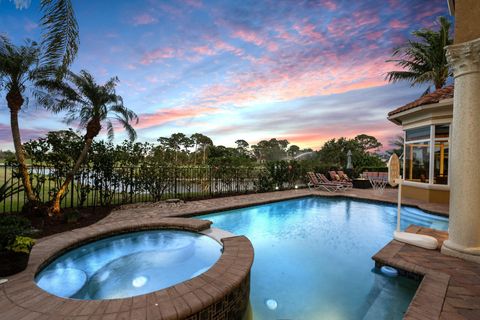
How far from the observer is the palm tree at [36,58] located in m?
3.85

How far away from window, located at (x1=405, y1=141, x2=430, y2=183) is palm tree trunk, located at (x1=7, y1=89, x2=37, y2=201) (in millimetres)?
14494

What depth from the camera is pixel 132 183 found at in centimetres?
845

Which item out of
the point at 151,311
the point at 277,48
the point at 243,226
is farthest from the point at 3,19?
the point at 277,48

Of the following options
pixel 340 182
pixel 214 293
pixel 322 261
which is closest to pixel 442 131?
pixel 340 182

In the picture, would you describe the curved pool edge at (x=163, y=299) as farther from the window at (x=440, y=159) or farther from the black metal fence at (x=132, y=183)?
the window at (x=440, y=159)

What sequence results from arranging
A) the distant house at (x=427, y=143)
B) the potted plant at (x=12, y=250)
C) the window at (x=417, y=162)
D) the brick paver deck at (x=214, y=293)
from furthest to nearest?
the window at (x=417, y=162) → the distant house at (x=427, y=143) → the potted plant at (x=12, y=250) → the brick paver deck at (x=214, y=293)

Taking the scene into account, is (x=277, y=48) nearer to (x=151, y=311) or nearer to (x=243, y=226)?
(x=243, y=226)

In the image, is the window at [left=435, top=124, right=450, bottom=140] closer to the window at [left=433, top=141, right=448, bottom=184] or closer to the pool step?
the window at [left=433, top=141, right=448, bottom=184]

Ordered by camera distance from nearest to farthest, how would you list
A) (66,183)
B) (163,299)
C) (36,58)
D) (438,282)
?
(163,299), (438,282), (36,58), (66,183)

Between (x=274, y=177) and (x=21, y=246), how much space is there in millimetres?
11334

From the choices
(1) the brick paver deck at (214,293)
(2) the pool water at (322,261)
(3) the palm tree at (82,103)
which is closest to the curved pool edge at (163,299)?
(1) the brick paver deck at (214,293)

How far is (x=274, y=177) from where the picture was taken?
13109 mm

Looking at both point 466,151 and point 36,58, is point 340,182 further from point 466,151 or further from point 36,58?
point 36,58

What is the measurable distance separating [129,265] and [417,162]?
12.8 m
